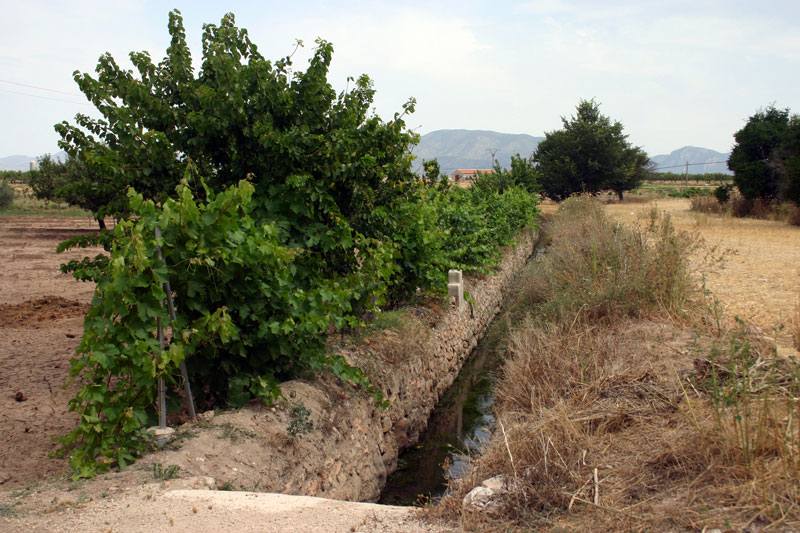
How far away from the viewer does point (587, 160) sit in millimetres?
38469

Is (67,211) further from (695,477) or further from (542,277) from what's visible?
(695,477)

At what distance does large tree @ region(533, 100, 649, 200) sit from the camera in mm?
38375

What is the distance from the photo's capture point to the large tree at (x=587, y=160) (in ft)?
126

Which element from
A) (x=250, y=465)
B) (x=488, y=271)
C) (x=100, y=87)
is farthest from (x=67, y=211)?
(x=250, y=465)

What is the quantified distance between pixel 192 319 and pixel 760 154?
27.8 m

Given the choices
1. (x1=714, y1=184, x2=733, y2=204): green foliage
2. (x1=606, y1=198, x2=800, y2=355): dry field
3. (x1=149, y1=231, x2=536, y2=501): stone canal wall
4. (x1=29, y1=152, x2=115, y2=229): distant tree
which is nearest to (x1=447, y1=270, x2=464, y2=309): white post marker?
(x1=149, y1=231, x2=536, y2=501): stone canal wall

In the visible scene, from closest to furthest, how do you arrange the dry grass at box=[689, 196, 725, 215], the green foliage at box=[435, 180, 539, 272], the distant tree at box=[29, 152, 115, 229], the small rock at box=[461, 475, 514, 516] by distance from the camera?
the small rock at box=[461, 475, 514, 516] → the green foliage at box=[435, 180, 539, 272] → the distant tree at box=[29, 152, 115, 229] → the dry grass at box=[689, 196, 725, 215]

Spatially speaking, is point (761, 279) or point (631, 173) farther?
point (631, 173)

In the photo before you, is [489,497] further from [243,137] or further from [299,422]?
[243,137]

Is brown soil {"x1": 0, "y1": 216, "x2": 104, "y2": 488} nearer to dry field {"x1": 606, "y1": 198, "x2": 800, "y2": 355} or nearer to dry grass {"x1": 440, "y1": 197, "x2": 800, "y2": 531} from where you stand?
dry grass {"x1": 440, "y1": 197, "x2": 800, "y2": 531}

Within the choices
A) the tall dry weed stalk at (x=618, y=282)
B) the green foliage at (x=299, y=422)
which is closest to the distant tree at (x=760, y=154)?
the tall dry weed stalk at (x=618, y=282)

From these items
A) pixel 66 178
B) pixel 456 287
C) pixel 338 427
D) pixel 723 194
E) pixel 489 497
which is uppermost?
pixel 66 178

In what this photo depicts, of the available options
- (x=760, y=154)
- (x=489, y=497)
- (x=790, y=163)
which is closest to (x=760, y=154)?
(x=760, y=154)

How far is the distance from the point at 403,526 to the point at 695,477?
1737 millimetres
